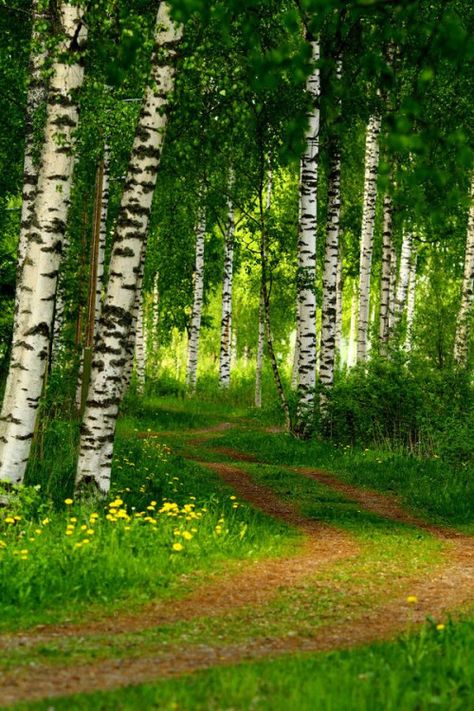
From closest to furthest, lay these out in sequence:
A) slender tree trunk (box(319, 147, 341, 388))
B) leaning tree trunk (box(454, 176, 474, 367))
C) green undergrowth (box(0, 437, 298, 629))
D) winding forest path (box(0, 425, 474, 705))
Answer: winding forest path (box(0, 425, 474, 705)) → green undergrowth (box(0, 437, 298, 629)) → slender tree trunk (box(319, 147, 341, 388)) → leaning tree trunk (box(454, 176, 474, 367))

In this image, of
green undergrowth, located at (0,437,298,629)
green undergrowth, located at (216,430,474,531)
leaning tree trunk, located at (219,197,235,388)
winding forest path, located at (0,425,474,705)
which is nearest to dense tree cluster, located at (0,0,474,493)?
leaning tree trunk, located at (219,197,235,388)

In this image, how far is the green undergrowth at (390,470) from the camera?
14156 millimetres

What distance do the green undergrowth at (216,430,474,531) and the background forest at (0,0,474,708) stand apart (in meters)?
0.07

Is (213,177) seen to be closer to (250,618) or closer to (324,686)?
(250,618)

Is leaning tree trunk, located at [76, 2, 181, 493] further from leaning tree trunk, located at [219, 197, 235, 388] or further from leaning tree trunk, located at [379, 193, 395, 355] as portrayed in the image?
leaning tree trunk, located at [219, 197, 235, 388]

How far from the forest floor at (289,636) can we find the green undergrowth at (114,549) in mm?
226

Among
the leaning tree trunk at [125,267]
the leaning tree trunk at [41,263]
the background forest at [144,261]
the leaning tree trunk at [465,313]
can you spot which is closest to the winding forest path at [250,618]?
the background forest at [144,261]

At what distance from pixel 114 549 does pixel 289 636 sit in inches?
105

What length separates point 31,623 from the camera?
724 centimetres

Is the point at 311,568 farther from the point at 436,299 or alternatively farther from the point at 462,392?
the point at 436,299

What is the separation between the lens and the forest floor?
549 centimetres

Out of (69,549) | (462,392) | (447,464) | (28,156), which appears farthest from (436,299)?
(69,549)

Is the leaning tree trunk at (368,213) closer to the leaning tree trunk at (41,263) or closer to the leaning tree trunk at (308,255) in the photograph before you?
the leaning tree trunk at (308,255)

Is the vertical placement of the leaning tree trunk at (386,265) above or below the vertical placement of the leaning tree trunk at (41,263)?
above
